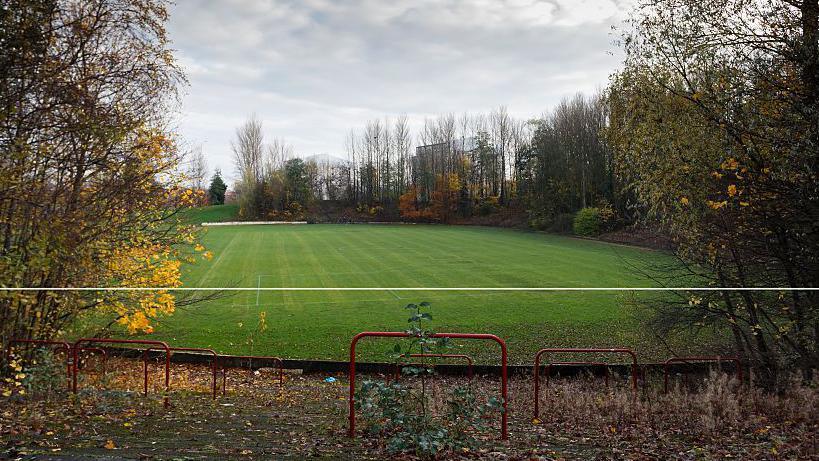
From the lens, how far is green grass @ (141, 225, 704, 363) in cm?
1509

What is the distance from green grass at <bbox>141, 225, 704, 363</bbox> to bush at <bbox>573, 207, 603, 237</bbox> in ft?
21.2

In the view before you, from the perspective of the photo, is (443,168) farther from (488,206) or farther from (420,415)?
(420,415)

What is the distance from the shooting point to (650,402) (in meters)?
7.13

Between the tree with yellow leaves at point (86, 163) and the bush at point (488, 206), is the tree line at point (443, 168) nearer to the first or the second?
the bush at point (488, 206)

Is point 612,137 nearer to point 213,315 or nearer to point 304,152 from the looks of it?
point 213,315

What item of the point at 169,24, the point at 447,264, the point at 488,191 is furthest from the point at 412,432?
the point at 488,191

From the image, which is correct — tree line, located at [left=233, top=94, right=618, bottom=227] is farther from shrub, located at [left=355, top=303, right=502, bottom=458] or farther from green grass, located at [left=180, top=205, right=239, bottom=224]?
shrub, located at [left=355, top=303, right=502, bottom=458]

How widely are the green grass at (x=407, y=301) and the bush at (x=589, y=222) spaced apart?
6.47 meters

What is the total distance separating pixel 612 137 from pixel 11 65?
10981 mm

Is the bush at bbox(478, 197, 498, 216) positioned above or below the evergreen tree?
below

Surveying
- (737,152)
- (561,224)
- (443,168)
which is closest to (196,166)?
(737,152)

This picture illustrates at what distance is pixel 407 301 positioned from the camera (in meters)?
20.7

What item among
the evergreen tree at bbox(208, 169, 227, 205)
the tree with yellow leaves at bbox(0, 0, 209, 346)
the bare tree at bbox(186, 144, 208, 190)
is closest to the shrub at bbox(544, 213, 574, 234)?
the bare tree at bbox(186, 144, 208, 190)

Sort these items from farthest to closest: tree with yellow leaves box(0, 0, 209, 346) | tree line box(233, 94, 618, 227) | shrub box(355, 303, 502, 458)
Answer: tree line box(233, 94, 618, 227) → tree with yellow leaves box(0, 0, 209, 346) → shrub box(355, 303, 502, 458)
